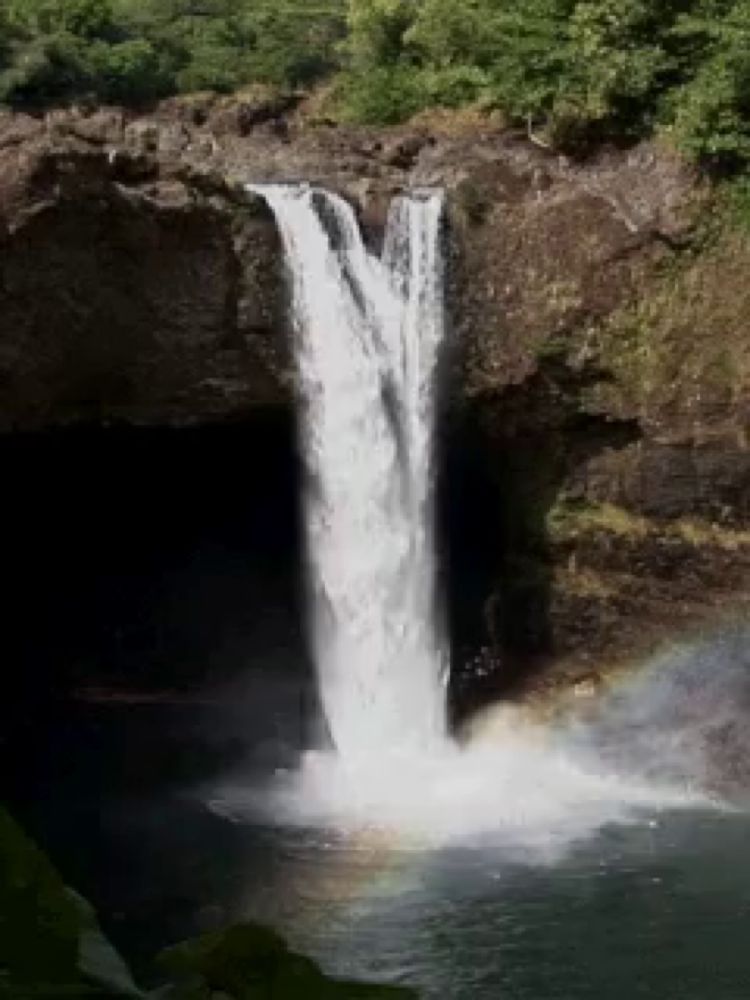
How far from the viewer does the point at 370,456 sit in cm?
1842

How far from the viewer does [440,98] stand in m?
22.2

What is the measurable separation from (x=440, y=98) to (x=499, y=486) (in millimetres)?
6154

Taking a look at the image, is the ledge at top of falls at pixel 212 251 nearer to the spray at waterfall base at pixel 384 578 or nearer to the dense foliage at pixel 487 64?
the spray at waterfall base at pixel 384 578

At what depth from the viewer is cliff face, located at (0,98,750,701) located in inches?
663

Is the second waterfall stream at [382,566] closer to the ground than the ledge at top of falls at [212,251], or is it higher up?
closer to the ground

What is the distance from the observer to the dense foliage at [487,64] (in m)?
19.2

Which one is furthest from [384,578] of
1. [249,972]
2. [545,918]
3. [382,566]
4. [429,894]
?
[249,972]

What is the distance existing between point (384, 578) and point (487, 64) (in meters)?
7.84

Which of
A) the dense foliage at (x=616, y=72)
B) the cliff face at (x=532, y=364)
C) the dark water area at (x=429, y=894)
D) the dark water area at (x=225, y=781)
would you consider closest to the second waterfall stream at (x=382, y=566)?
the cliff face at (x=532, y=364)

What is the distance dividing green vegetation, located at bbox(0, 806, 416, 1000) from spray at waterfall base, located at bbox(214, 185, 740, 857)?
14.2 metres

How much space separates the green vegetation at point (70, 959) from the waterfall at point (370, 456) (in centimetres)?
1583

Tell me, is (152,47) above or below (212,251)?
below

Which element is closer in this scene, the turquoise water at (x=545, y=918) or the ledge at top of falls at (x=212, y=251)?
the turquoise water at (x=545, y=918)

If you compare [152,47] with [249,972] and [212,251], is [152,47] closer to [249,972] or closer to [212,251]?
[212,251]
